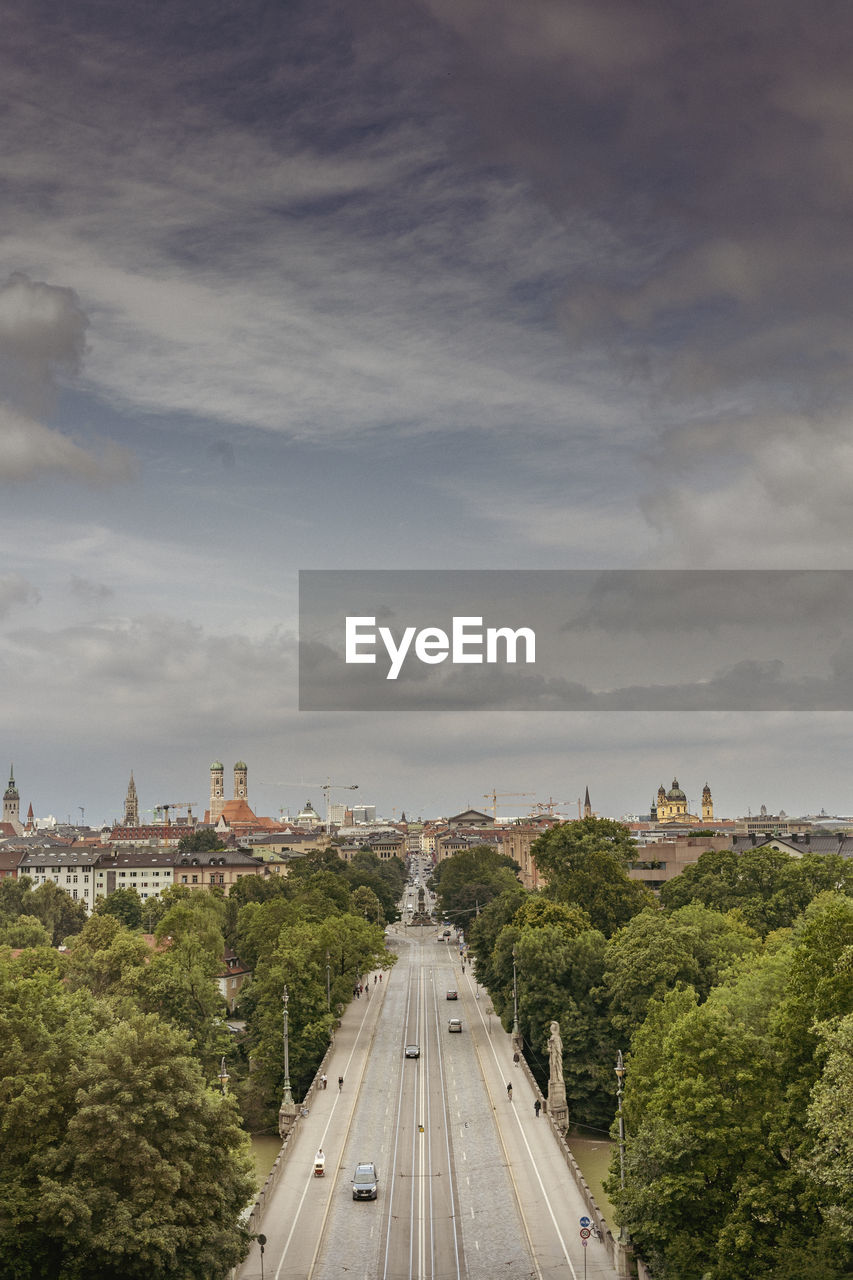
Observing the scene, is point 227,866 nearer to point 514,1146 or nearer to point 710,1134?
point 514,1146

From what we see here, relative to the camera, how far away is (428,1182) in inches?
2152

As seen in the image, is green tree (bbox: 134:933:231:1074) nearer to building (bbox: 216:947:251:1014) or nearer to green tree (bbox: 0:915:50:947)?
building (bbox: 216:947:251:1014)

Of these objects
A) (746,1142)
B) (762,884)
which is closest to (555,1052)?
(746,1142)

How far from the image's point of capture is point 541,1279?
43344 mm

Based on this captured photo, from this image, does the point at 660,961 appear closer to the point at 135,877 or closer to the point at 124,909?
the point at 124,909

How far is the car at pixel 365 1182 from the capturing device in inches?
2045

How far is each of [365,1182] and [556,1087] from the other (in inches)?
679

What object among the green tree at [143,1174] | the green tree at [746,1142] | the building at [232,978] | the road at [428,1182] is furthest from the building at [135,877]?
the green tree at [746,1142]

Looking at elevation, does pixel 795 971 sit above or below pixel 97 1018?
above

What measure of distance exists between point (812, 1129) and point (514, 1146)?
24.3 m

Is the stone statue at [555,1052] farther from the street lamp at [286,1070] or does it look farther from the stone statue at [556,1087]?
the street lamp at [286,1070]

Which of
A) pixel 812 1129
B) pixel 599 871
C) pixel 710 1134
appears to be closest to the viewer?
pixel 812 1129

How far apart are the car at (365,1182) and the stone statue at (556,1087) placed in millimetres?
13020

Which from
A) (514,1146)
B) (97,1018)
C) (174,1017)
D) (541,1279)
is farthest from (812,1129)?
(174,1017)
